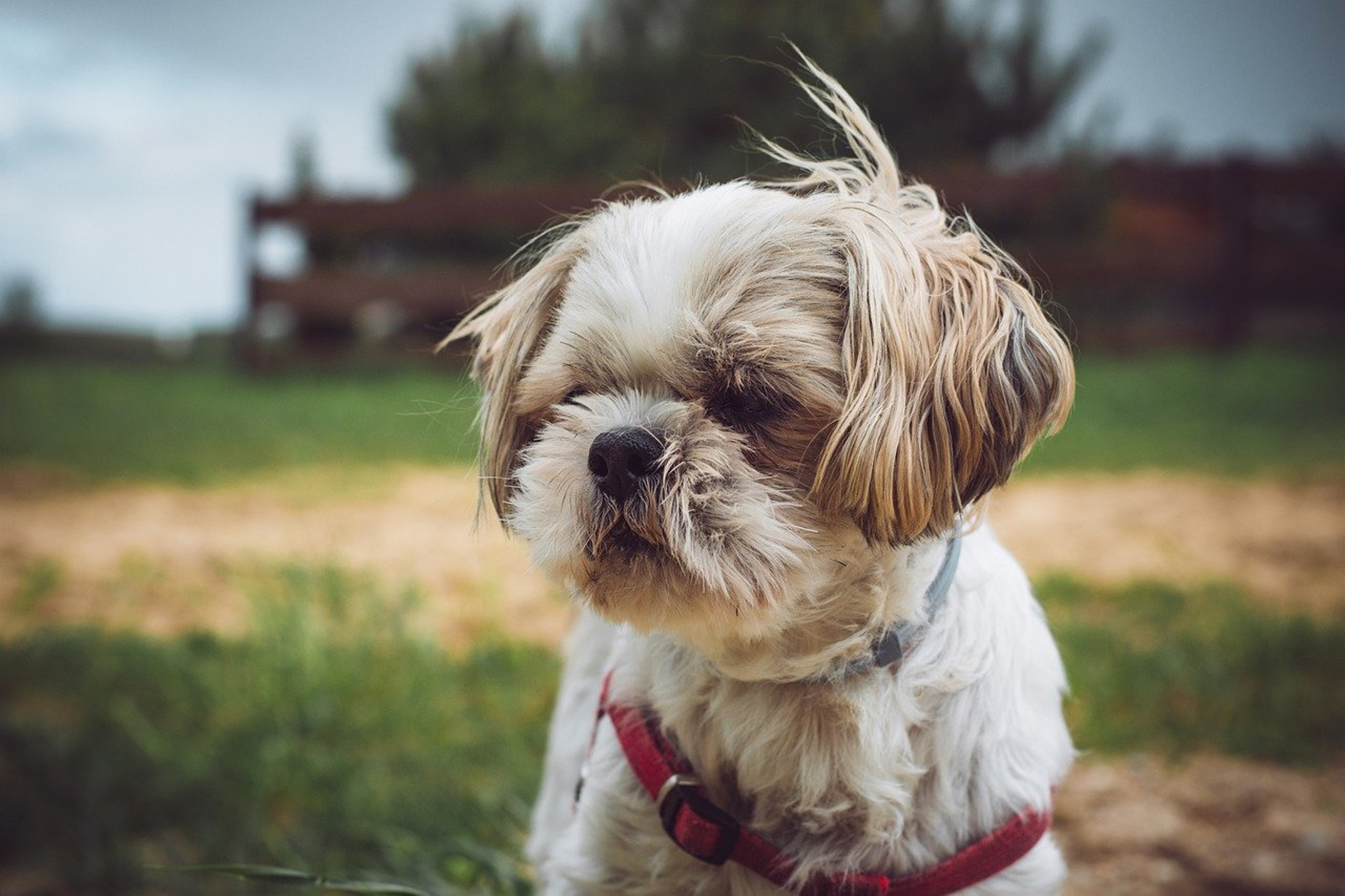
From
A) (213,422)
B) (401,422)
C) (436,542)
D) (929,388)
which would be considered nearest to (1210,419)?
(436,542)

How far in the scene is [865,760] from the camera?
1.65 meters

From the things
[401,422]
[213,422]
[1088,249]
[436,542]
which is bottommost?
[213,422]

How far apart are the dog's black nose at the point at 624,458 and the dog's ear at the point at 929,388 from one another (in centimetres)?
26

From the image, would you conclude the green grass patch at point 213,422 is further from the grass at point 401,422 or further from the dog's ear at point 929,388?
the dog's ear at point 929,388

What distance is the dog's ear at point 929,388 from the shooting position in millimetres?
1546

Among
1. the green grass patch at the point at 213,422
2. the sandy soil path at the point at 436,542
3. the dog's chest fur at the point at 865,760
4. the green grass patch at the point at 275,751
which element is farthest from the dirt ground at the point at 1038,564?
the green grass patch at the point at 213,422

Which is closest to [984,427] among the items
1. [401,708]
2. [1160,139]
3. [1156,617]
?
[401,708]

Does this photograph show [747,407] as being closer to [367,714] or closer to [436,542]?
[367,714]

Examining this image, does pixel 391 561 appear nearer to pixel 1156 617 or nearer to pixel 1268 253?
pixel 1156 617

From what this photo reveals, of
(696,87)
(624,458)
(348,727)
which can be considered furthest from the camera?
(696,87)

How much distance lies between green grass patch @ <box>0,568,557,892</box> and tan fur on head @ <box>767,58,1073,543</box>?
53.2 inches

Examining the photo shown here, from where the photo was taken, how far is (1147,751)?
3061mm

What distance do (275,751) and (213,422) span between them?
8.28 m

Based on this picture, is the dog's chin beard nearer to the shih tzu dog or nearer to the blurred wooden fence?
the shih tzu dog
